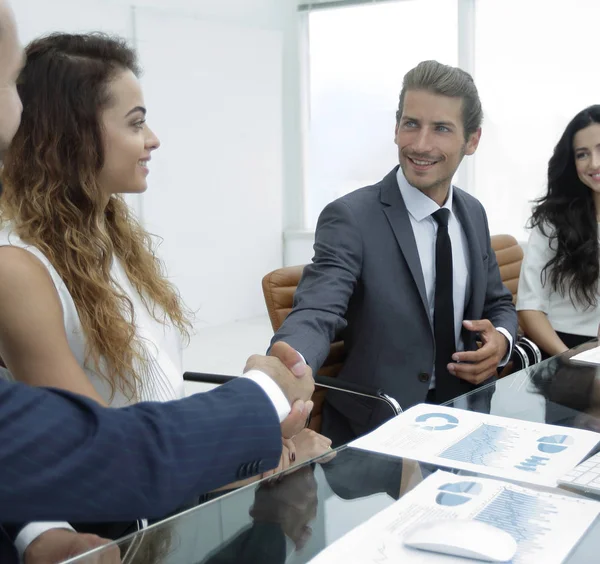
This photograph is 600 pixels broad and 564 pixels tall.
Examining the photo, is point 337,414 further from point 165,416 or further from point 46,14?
point 46,14

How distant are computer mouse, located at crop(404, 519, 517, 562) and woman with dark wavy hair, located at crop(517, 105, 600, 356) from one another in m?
1.84

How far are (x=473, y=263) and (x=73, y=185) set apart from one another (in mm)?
1248

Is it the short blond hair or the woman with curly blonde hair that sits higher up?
the short blond hair

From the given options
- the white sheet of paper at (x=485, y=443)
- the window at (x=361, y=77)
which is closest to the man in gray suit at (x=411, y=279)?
the white sheet of paper at (x=485, y=443)

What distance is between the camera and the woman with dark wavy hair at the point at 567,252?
2756mm

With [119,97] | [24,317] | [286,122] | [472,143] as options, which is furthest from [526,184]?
[24,317]

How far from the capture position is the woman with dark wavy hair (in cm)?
276

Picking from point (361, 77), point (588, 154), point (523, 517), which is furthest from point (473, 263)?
point (361, 77)

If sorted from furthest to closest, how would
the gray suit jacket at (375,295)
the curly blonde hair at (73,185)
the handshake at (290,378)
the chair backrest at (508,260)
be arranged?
the chair backrest at (508,260)
the gray suit jacket at (375,295)
the curly blonde hair at (73,185)
the handshake at (290,378)

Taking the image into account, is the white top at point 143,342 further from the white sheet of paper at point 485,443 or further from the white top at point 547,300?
the white top at point 547,300

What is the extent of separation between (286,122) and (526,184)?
7.30 ft

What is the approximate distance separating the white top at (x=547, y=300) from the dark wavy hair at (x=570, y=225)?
0.07 ft

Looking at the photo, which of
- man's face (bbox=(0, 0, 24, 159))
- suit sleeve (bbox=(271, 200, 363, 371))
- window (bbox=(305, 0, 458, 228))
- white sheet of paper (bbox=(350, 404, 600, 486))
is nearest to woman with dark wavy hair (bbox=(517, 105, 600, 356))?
suit sleeve (bbox=(271, 200, 363, 371))

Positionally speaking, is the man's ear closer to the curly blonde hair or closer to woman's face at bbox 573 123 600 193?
woman's face at bbox 573 123 600 193
